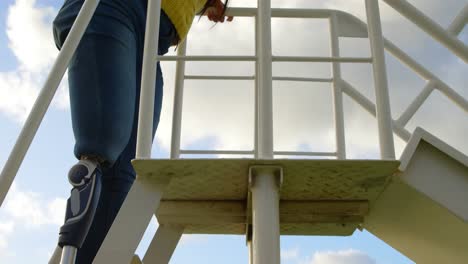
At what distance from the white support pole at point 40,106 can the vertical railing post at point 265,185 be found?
53 cm

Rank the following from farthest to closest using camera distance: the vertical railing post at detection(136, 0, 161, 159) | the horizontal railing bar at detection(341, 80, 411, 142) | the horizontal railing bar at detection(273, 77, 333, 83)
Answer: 1. the horizontal railing bar at detection(341, 80, 411, 142)
2. the horizontal railing bar at detection(273, 77, 333, 83)
3. the vertical railing post at detection(136, 0, 161, 159)

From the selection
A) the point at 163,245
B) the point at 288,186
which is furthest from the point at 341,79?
the point at 163,245

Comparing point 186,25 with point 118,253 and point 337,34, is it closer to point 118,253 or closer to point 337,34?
point 337,34

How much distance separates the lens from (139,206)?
5.63ft

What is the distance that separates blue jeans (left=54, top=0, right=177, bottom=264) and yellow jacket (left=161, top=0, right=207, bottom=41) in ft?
0.35

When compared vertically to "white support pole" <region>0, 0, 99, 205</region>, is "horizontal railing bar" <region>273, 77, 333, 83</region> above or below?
above

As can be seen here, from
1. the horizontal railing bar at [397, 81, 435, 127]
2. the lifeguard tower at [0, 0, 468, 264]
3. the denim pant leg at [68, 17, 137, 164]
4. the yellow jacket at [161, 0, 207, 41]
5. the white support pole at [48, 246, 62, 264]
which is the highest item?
the yellow jacket at [161, 0, 207, 41]

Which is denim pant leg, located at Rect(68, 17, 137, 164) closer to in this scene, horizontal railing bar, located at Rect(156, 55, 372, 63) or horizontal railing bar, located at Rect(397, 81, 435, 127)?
horizontal railing bar, located at Rect(156, 55, 372, 63)

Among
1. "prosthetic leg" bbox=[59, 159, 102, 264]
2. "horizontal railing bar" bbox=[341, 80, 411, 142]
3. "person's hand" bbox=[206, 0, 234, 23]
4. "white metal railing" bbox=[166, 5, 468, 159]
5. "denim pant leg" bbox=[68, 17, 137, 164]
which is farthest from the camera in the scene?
"horizontal railing bar" bbox=[341, 80, 411, 142]

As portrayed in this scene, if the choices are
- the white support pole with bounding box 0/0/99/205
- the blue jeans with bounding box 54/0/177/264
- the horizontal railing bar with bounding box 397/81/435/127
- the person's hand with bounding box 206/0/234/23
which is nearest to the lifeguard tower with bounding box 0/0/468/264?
the white support pole with bounding box 0/0/99/205

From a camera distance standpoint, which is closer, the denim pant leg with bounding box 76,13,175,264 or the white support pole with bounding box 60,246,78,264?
the white support pole with bounding box 60,246,78,264

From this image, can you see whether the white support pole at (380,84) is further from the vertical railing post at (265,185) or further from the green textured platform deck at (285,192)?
the vertical railing post at (265,185)

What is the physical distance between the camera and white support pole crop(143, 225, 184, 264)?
2.26 meters

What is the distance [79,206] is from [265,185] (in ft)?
1.70
